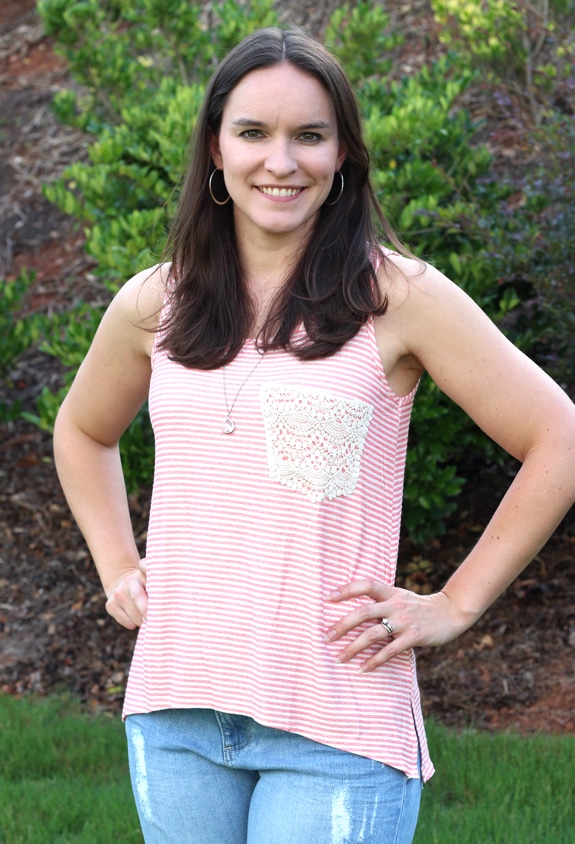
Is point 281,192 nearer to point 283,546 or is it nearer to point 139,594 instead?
point 283,546

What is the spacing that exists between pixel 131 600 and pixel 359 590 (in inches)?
22.6

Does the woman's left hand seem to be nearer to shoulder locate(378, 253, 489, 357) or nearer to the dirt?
shoulder locate(378, 253, 489, 357)

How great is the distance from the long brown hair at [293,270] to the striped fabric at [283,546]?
6 centimetres

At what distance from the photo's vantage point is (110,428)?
279cm

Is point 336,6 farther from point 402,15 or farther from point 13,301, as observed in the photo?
point 13,301

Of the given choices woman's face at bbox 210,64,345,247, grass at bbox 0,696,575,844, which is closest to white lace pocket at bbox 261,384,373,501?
woman's face at bbox 210,64,345,247

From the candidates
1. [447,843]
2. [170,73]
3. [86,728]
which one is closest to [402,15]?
[170,73]

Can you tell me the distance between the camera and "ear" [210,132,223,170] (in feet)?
8.36

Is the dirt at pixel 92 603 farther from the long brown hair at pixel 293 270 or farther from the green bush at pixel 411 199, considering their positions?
the long brown hair at pixel 293 270

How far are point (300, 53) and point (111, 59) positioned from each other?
15.7 ft

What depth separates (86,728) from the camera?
4.63 meters

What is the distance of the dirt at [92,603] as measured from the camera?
4848 millimetres

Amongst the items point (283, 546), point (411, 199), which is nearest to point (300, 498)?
Result: point (283, 546)

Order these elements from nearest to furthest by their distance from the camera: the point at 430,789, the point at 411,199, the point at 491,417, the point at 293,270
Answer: the point at 491,417, the point at 293,270, the point at 430,789, the point at 411,199
